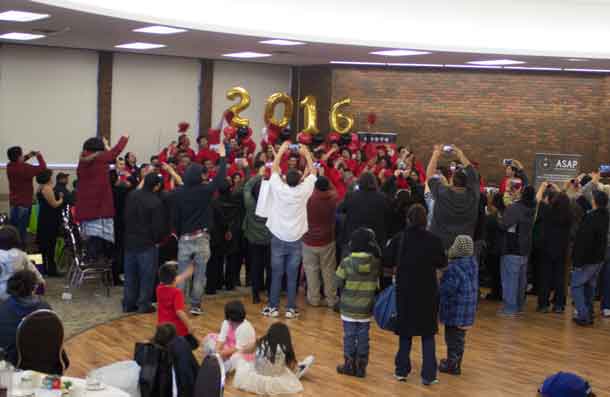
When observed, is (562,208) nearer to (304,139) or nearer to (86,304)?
(304,139)

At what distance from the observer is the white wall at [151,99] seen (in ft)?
54.0

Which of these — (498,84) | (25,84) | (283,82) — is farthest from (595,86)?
(25,84)

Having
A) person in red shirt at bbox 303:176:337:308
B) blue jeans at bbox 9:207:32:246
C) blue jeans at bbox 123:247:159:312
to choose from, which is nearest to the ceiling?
blue jeans at bbox 9:207:32:246

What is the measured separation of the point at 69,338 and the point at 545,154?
985 centimetres

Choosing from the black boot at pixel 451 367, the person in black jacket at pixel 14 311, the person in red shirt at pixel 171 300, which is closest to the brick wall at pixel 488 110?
the black boot at pixel 451 367

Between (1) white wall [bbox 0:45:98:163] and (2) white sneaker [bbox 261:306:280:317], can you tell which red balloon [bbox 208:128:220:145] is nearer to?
(1) white wall [bbox 0:45:98:163]

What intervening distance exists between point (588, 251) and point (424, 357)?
331cm

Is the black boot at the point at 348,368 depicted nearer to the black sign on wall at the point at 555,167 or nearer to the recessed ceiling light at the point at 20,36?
the recessed ceiling light at the point at 20,36

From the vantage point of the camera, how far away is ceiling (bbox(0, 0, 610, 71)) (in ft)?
41.8

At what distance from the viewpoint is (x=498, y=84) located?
17.5m

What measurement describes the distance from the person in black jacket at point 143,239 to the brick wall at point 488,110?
8.45 metres

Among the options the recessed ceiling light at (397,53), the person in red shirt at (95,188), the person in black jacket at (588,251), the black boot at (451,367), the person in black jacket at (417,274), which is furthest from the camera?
the recessed ceiling light at (397,53)

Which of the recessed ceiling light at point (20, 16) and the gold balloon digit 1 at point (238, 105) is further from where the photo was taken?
the gold balloon digit 1 at point (238, 105)

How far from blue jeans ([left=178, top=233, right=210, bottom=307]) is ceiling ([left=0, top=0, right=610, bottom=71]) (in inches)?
128
